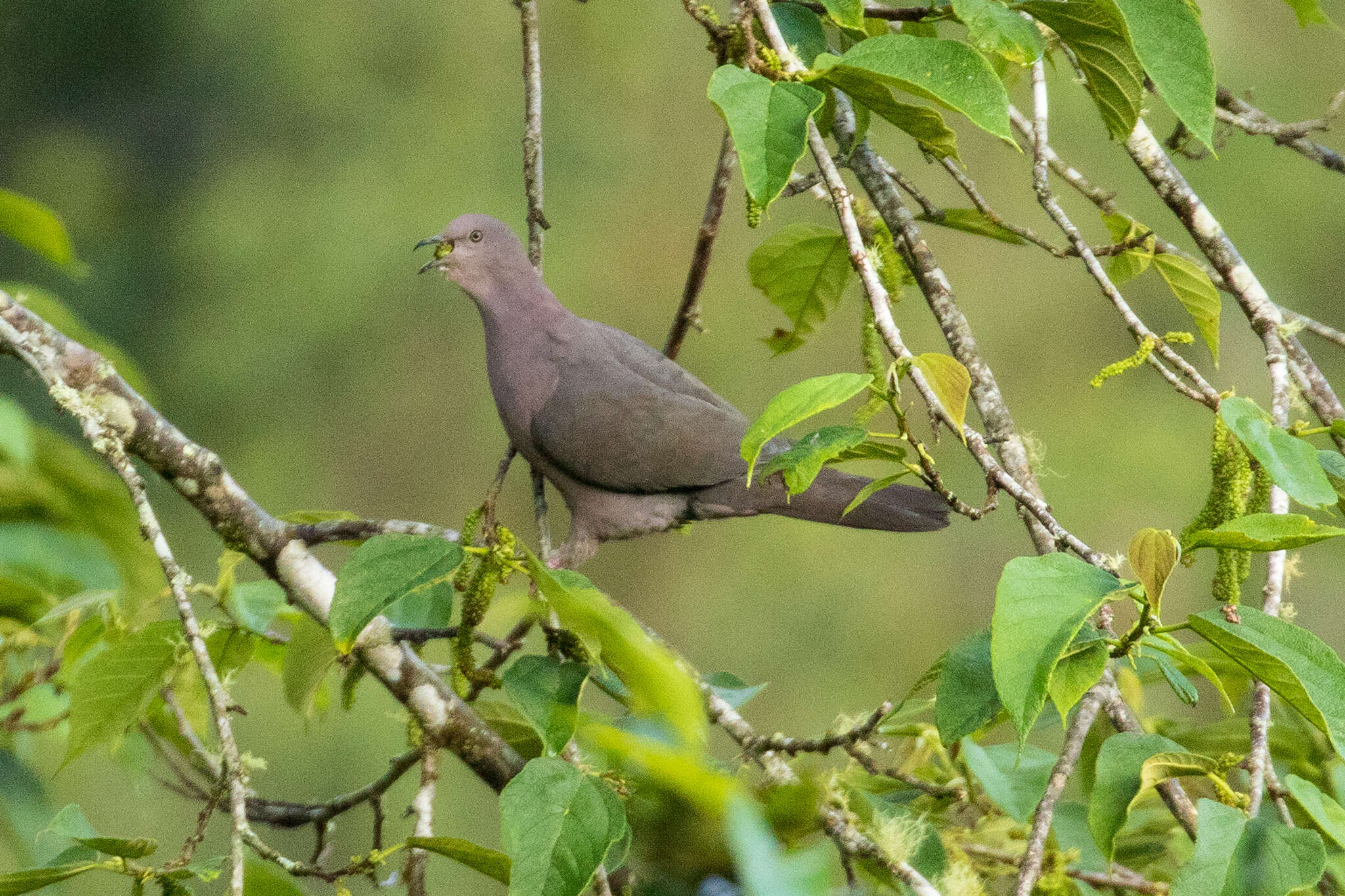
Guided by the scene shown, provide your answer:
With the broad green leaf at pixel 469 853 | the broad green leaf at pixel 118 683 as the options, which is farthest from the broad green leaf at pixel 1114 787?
the broad green leaf at pixel 118 683

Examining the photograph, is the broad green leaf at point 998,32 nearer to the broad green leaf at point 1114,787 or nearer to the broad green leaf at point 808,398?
the broad green leaf at point 808,398

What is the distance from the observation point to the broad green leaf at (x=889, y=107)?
705 millimetres

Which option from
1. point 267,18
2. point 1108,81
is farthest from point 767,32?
point 267,18

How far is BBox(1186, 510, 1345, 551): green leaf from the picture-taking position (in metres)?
0.58

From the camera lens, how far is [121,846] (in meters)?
0.66

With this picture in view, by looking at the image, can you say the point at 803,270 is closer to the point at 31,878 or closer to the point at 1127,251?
the point at 1127,251

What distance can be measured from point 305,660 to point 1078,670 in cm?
69

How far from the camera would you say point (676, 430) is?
1497 millimetres

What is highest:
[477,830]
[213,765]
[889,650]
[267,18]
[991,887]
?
[267,18]

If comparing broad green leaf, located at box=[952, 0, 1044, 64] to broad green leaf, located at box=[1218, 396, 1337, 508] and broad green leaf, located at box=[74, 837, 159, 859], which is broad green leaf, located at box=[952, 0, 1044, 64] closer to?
broad green leaf, located at box=[1218, 396, 1337, 508]

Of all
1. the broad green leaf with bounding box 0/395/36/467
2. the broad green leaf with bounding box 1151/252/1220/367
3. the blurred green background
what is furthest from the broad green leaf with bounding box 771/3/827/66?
the blurred green background

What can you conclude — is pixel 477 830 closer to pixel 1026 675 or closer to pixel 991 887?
pixel 991 887

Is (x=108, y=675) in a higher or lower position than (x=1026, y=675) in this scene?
higher

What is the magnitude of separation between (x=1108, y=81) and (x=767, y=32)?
0.95 feet
